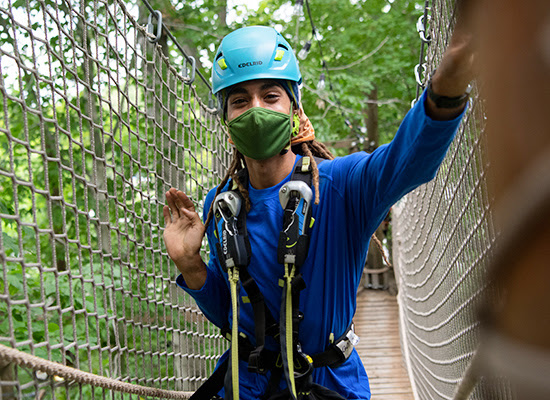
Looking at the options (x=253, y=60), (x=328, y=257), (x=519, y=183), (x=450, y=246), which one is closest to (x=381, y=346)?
(x=450, y=246)

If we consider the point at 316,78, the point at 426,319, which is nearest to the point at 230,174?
the point at 426,319

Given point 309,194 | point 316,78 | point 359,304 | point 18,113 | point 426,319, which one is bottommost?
point 359,304

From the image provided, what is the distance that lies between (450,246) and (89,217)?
4.35 feet

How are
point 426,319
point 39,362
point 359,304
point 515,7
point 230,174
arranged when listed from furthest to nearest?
point 359,304 → point 426,319 → point 230,174 → point 39,362 → point 515,7

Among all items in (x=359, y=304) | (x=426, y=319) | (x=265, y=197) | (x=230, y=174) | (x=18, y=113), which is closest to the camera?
(x=265, y=197)

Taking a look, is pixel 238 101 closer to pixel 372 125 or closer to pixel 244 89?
pixel 244 89

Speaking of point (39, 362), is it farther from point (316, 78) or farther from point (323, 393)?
point (316, 78)

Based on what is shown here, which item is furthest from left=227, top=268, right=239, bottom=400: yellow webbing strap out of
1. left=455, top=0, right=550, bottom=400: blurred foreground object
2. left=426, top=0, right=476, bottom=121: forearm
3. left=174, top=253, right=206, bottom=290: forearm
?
left=455, top=0, right=550, bottom=400: blurred foreground object

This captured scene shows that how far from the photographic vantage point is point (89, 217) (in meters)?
1.72

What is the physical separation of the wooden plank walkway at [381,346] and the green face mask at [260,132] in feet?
11.0

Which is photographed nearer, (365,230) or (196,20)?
(365,230)

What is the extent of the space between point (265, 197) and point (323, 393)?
0.56m

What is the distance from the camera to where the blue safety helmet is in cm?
169

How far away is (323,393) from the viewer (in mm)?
1549
